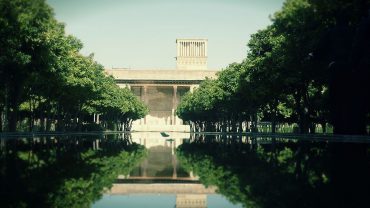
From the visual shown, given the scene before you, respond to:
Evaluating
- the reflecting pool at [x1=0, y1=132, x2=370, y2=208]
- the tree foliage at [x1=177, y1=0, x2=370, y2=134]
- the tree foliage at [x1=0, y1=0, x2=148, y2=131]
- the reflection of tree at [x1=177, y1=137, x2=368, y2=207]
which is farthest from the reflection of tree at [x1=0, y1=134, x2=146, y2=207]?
the tree foliage at [x1=0, y1=0, x2=148, y2=131]

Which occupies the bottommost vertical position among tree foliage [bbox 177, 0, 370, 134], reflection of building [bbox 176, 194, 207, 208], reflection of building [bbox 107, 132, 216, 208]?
reflection of building [bbox 176, 194, 207, 208]

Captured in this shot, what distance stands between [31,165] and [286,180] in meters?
7.25

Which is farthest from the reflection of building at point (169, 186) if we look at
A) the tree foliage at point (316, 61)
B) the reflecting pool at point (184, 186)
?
the tree foliage at point (316, 61)

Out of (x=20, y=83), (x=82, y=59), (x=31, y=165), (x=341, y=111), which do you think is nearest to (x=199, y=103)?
(x=82, y=59)

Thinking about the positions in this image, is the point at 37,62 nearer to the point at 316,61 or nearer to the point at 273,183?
the point at 316,61

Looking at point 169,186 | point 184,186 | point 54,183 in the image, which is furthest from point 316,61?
point 54,183

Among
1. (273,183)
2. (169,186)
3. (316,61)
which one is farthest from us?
(316,61)

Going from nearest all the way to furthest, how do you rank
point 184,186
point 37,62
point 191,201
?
point 191,201 < point 184,186 < point 37,62

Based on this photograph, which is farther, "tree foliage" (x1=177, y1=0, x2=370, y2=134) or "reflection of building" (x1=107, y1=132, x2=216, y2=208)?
"tree foliage" (x1=177, y1=0, x2=370, y2=134)

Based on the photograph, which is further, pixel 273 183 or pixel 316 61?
pixel 316 61

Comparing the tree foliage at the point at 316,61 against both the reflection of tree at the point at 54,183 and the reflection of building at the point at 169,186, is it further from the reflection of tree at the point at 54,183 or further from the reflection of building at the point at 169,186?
the reflection of tree at the point at 54,183

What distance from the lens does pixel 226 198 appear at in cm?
A: 947

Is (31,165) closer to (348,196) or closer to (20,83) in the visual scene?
(348,196)

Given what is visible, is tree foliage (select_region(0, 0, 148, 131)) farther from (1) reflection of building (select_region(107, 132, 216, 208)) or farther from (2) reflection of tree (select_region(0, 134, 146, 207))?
(1) reflection of building (select_region(107, 132, 216, 208))
